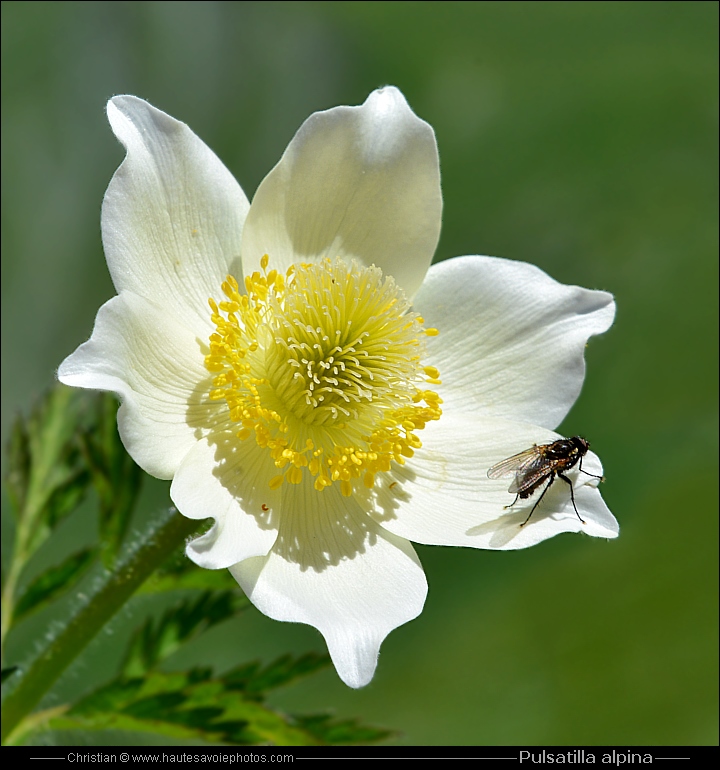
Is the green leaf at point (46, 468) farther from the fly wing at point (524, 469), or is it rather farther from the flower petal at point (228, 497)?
the fly wing at point (524, 469)

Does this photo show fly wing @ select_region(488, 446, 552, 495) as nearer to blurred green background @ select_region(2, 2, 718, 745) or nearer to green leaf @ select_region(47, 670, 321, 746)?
green leaf @ select_region(47, 670, 321, 746)

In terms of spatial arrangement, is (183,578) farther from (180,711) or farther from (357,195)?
(357,195)

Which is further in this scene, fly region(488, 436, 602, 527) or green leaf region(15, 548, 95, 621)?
green leaf region(15, 548, 95, 621)

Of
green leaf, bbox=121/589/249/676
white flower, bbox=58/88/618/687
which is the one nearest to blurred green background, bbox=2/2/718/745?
green leaf, bbox=121/589/249/676

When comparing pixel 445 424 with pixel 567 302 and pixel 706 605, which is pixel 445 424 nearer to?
pixel 567 302

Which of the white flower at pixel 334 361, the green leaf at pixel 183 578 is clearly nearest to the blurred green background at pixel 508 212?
the green leaf at pixel 183 578

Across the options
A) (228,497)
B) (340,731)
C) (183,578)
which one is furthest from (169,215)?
(340,731)

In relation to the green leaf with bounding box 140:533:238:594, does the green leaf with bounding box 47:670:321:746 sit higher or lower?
lower
